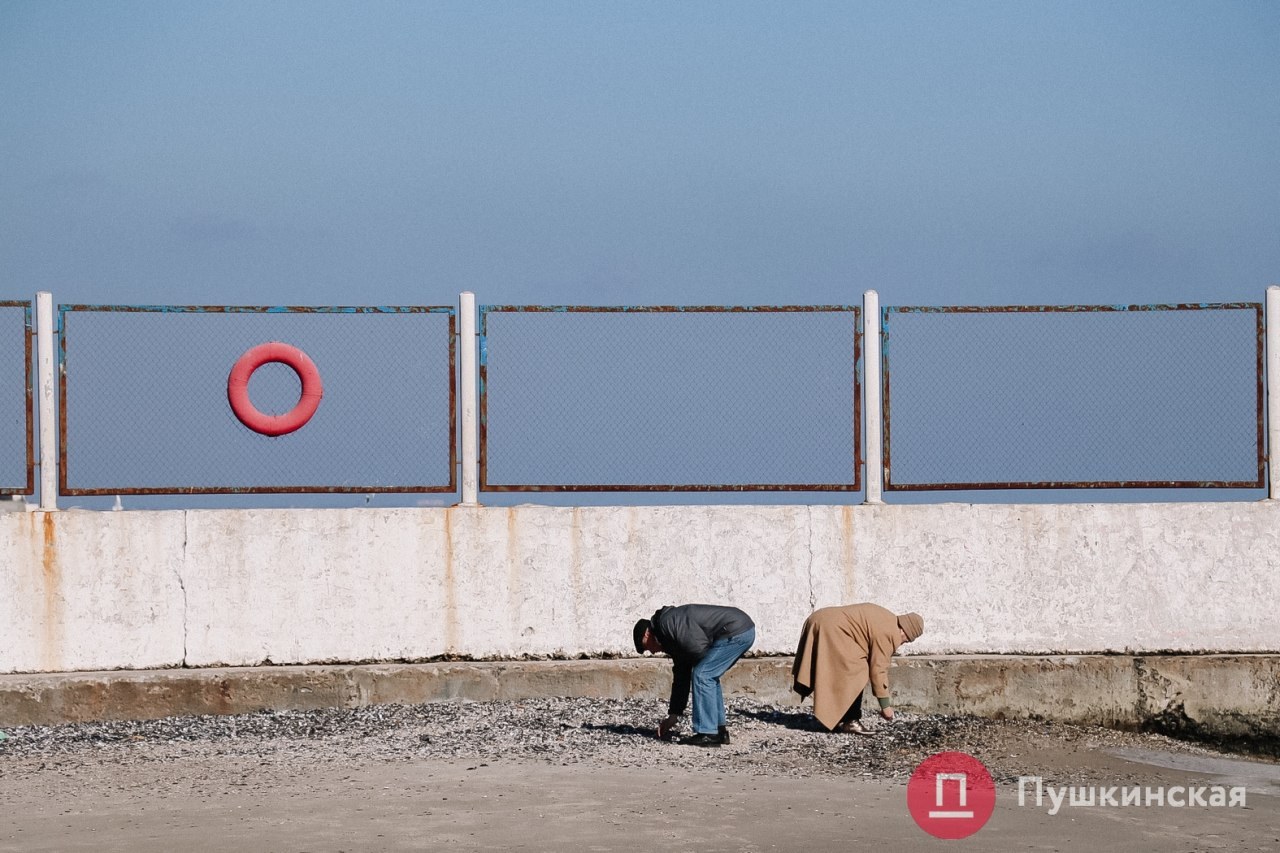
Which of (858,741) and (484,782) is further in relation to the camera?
(858,741)

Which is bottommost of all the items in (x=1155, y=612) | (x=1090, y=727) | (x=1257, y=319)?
(x=1090, y=727)

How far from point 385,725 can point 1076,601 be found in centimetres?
513

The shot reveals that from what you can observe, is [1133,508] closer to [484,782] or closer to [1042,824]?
[1042,824]

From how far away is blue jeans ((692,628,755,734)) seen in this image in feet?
34.1

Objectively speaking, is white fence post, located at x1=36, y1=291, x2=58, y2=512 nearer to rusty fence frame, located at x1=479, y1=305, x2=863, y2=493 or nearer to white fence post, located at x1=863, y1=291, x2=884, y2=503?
rusty fence frame, located at x1=479, y1=305, x2=863, y2=493

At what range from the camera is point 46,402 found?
11703mm

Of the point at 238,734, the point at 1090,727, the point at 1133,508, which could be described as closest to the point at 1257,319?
the point at 1133,508

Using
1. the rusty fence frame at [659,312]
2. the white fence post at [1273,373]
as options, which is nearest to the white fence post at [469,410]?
the rusty fence frame at [659,312]

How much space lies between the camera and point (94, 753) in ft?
33.3

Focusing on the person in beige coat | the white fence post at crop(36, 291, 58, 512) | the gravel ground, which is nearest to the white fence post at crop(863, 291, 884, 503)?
the person in beige coat

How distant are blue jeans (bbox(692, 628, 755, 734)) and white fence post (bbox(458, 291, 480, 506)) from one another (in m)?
2.34

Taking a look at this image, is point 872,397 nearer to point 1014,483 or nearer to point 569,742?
point 1014,483

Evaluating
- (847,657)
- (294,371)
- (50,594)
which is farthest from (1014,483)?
(50,594)

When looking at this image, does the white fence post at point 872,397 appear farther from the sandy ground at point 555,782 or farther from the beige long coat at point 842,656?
the sandy ground at point 555,782
